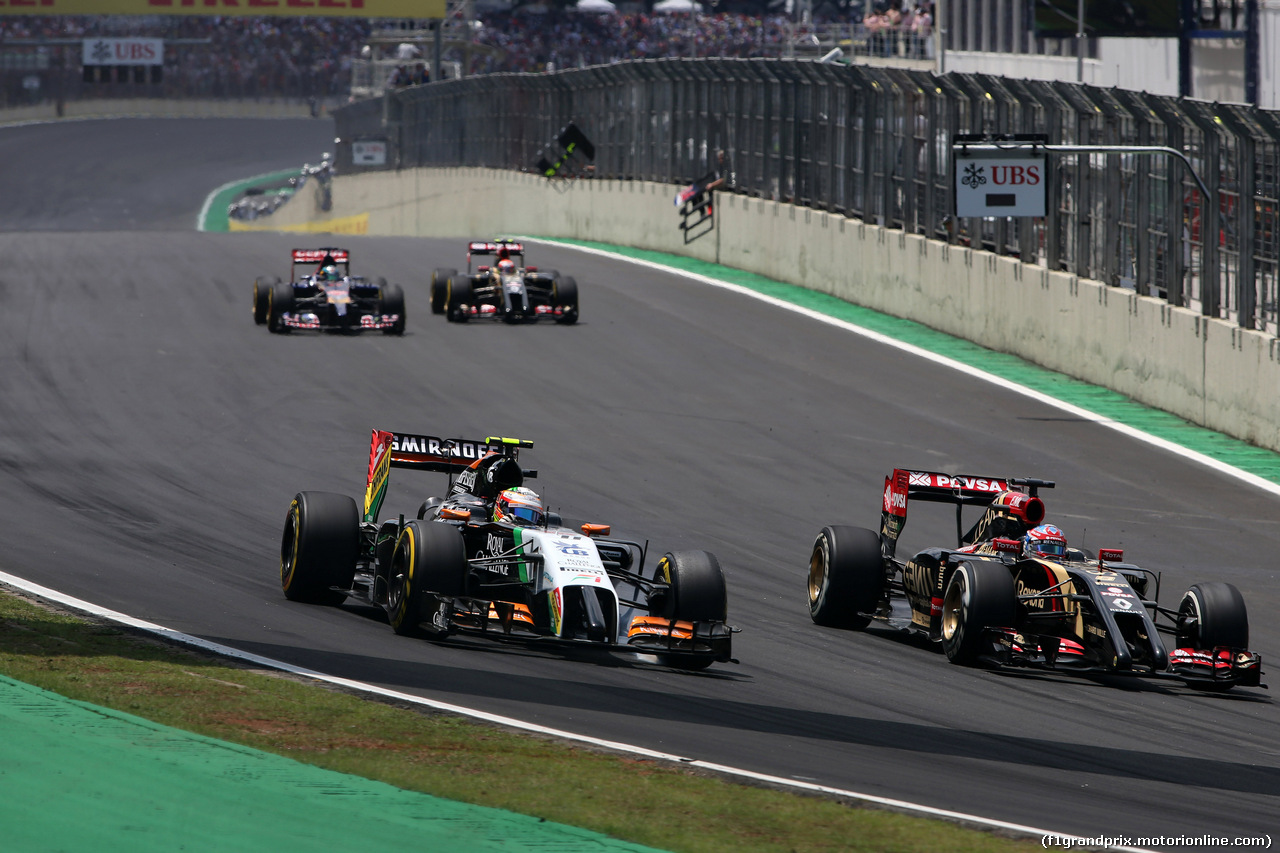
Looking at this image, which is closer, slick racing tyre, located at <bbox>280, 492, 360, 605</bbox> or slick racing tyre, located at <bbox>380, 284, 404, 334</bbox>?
slick racing tyre, located at <bbox>280, 492, 360, 605</bbox>

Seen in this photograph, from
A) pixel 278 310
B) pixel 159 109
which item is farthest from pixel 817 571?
pixel 159 109

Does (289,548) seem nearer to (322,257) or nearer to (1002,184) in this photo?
(1002,184)

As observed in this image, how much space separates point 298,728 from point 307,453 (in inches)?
385

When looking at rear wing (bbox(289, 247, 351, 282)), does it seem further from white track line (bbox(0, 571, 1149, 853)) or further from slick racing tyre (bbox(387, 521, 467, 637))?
slick racing tyre (bbox(387, 521, 467, 637))

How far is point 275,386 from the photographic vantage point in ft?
70.6

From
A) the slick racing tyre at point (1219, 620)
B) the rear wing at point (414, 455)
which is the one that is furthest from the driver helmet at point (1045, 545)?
the rear wing at point (414, 455)

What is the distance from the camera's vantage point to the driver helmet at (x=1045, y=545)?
1151 centimetres

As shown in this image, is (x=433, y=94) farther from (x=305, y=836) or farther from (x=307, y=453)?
(x=305, y=836)

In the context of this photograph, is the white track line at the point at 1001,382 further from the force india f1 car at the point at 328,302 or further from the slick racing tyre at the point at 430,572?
the slick racing tyre at the point at 430,572

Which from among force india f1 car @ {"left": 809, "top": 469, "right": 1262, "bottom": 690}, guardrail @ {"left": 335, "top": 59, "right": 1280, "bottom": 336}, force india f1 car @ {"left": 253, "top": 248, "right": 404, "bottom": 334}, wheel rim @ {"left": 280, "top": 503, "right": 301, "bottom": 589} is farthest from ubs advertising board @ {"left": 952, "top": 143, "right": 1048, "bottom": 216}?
wheel rim @ {"left": 280, "top": 503, "right": 301, "bottom": 589}

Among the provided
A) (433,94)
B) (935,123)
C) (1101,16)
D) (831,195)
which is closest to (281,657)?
(935,123)

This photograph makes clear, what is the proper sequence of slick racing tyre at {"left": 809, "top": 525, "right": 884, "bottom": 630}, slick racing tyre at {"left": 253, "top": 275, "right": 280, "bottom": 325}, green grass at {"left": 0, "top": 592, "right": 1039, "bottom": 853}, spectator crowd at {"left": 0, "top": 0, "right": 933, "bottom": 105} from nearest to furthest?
green grass at {"left": 0, "top": 592, "right": 1039, "bottom": 853} → slick racing tyre at {"left": 809, "top": 525, "right": 884, "bottom": 630} → slick racing tyre at {"left": 253, "top": 275, "right": 280, "bottom": 325} → spectator crowd at {"left": 0, "top": 0, "right": 933, "bottom": 105}

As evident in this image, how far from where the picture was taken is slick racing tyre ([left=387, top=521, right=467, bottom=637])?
35.2ft

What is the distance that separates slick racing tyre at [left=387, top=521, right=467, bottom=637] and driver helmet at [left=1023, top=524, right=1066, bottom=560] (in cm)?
362
